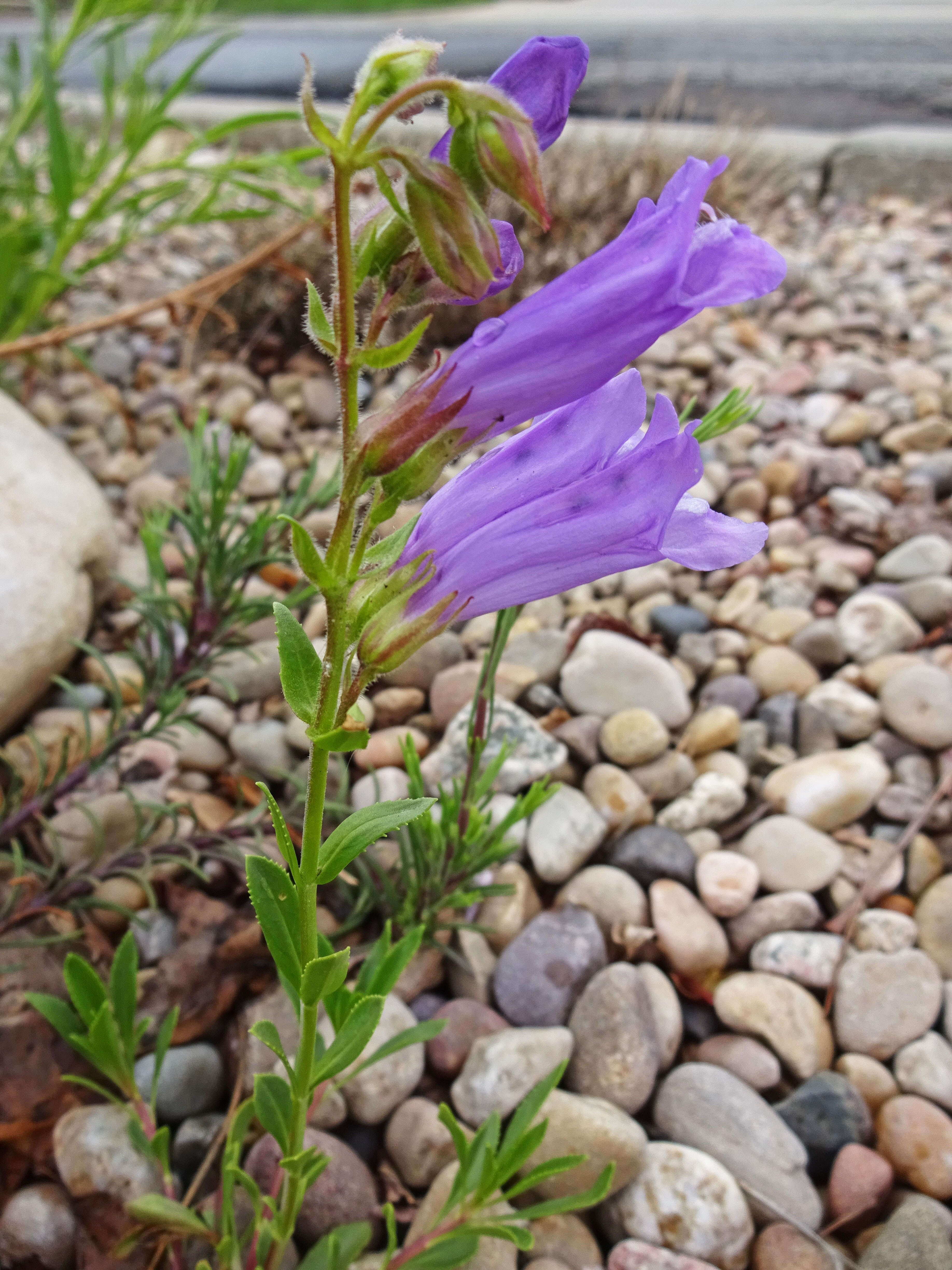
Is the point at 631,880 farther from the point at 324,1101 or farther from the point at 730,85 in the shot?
the point at 730,85

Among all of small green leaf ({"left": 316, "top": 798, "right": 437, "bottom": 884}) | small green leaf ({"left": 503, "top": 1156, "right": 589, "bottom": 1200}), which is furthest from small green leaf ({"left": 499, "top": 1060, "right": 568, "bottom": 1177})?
small green leaf ({"left": 316, "top": 798, "right": 437, "bottom": 884})

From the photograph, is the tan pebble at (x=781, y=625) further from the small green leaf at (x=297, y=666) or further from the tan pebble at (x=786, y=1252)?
the small green leaf at (x=297, y=666)

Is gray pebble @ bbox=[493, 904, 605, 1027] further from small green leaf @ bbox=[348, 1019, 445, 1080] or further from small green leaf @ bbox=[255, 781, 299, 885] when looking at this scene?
small green leaf @ bbox=[255, 781, 299, 885]

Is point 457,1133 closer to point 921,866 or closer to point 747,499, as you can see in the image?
point 921,866

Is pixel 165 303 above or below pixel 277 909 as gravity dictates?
above

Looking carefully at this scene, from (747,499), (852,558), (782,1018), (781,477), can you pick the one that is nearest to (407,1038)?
(782,1018)
